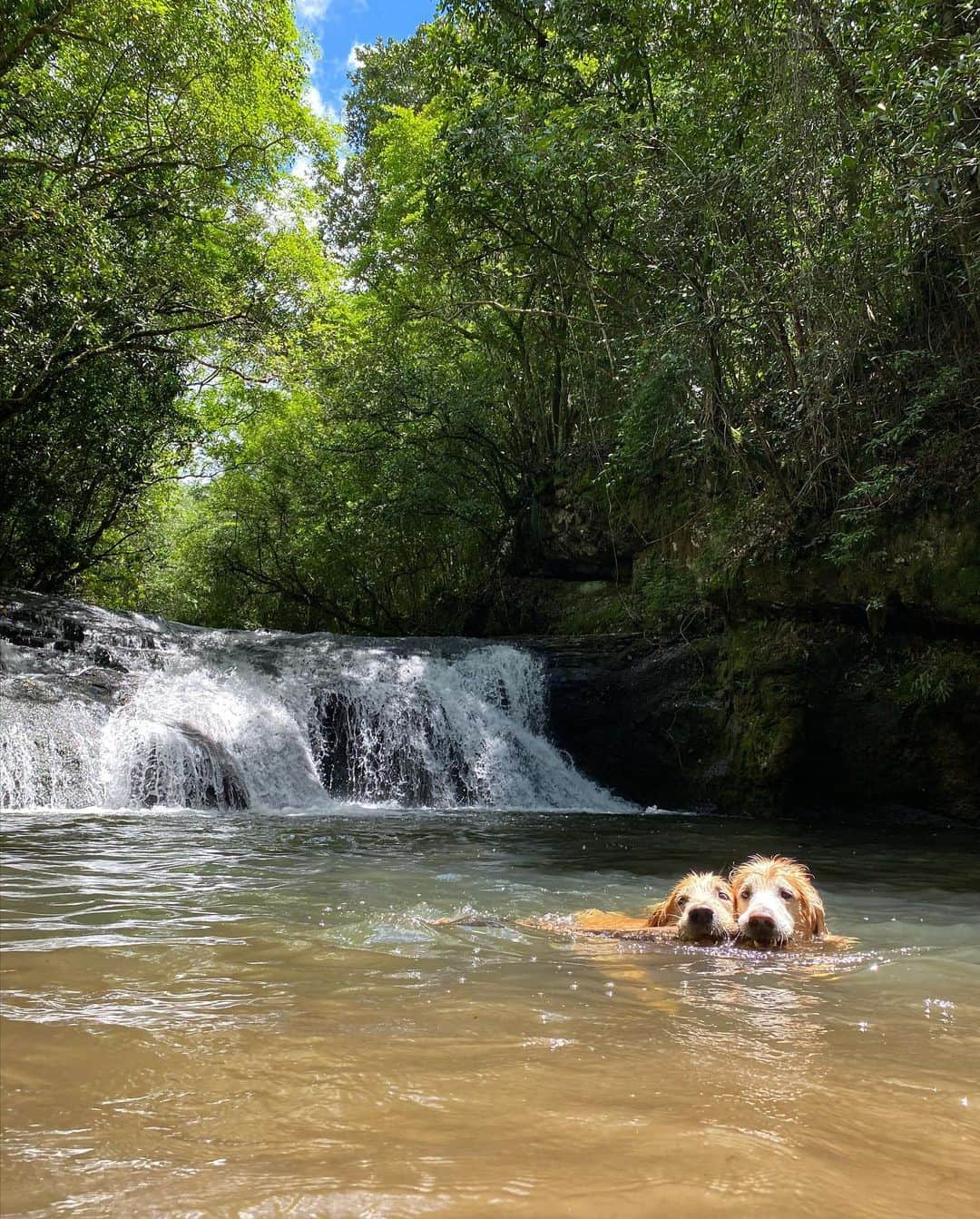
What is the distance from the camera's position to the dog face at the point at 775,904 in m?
3.91

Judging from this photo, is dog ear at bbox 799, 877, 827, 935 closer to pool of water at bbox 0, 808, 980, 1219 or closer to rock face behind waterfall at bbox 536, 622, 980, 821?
pool of water at bbox 0, 808, 980, 1219

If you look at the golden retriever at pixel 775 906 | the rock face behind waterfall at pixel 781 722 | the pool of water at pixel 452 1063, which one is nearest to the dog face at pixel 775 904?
the golden retriever at pixel 775 906

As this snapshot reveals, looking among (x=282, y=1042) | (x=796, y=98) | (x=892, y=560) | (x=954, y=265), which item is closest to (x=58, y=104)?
(x=796, y=98)

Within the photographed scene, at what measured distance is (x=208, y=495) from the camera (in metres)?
30.6

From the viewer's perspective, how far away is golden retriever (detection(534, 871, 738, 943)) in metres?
3.93

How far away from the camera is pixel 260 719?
42.8 ft

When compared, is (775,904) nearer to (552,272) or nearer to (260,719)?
(260,719)

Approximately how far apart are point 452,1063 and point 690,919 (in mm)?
1877

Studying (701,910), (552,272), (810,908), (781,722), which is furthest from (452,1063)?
(552,272)

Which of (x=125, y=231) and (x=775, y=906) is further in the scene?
(x=125, y=231)

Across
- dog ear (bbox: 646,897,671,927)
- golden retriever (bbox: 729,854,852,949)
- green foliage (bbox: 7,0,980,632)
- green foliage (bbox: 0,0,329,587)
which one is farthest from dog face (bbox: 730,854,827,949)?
green foliage (bbox: 0,0,329,587)

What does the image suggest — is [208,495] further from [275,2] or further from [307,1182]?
[307,1182]

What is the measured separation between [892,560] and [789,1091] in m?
10.4

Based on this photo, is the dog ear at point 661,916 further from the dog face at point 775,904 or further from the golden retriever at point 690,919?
the dog face at point 775,904
